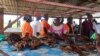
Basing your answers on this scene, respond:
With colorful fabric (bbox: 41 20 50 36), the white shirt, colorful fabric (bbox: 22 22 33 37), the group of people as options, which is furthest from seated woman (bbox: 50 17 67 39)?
the white shirt

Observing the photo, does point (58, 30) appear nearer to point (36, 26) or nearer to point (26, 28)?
point (26, 28)

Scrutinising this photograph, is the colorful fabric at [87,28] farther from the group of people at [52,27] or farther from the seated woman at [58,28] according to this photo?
the seated woman at [58,28]

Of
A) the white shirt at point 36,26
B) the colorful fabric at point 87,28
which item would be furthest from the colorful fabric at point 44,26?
the colorful fabric at point 87,28

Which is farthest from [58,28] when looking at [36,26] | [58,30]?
[36,26]

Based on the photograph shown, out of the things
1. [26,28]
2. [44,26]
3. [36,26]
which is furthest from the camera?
[36,26]

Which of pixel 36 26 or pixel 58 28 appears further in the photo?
pixel 36 26

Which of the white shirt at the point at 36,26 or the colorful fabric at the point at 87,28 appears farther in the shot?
the white shirt at the point at 36,26

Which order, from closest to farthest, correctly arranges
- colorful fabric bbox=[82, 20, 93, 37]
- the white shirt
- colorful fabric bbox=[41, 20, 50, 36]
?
colorful fabric bbox=[82, 20, 93, 37], colorful fabric bbox=[41, 20, 50, 36], the white shirt

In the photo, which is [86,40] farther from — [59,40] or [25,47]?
[25,47]

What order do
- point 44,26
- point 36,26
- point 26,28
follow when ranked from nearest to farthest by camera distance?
point 26,28, point 44,26, point 36,26

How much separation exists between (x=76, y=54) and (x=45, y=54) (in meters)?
0.53

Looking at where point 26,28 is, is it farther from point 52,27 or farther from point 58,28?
point 58,28

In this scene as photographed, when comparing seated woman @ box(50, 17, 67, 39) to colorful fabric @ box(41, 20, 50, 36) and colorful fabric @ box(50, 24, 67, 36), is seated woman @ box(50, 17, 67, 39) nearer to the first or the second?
colorful fabric @ box(50, 24, 67, 36)

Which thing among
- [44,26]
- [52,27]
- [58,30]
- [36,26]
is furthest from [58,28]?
[36,26]
